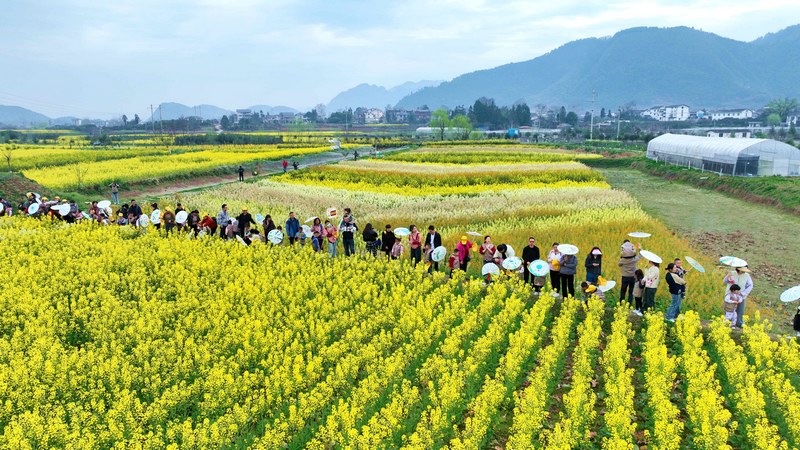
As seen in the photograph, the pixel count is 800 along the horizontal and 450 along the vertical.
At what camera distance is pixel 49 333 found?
10.7m

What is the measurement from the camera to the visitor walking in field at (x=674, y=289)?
11945 mm

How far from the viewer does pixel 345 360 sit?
9.41 m

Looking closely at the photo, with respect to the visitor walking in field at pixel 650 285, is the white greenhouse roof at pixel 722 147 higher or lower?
higher

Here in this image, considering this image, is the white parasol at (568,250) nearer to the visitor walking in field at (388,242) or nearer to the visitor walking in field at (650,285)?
the visitor walking in field at (650,285)

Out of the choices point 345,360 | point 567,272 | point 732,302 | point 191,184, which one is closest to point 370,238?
point 567,272

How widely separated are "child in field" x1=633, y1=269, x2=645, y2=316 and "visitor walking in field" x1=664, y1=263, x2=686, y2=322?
2.16 feet

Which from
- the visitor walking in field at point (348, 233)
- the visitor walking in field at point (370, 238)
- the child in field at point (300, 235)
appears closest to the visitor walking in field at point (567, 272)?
the visitor walking in field at point (370, 238)

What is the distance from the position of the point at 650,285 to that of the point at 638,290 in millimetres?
341

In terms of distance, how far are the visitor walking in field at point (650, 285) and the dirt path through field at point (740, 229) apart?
3344 millimetres

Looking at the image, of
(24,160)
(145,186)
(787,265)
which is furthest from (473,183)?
(24,160)

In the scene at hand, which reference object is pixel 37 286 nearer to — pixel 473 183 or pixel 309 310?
pixel 309 310

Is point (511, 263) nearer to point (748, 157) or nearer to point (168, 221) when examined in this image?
point (168, 221)

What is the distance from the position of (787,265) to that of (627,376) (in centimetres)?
1344

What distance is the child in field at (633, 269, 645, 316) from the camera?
12750 millimetres
